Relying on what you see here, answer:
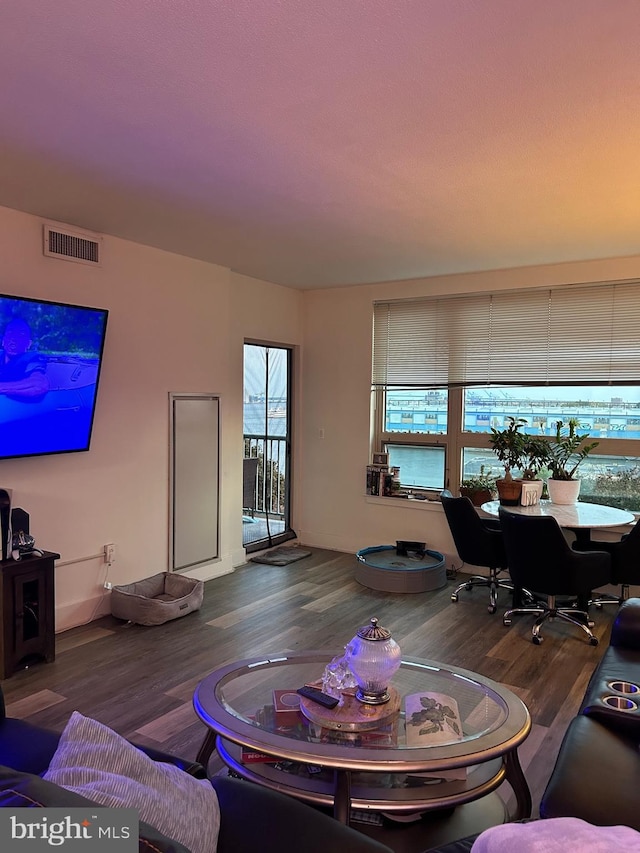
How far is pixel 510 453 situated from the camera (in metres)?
5.07

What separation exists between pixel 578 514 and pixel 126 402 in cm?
332

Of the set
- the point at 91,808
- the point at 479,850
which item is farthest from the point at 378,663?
the point at 91,808

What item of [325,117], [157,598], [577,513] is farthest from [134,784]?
[577,513]

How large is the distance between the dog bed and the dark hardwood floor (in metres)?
0.08

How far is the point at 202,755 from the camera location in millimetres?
2223

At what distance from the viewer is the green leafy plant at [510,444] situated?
193 inches

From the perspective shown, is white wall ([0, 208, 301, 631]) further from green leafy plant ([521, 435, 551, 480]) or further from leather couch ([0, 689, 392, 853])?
leather couch ([0, 689, 392, 853])

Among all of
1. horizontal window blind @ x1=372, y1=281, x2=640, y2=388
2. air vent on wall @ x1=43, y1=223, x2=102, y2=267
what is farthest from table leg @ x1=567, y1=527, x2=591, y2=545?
air vent on wall @ x1=43, y1=223, x2=102, y2=267

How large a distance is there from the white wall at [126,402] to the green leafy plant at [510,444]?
228 cm

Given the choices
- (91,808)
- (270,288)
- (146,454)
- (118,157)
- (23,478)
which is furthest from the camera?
(270,288)

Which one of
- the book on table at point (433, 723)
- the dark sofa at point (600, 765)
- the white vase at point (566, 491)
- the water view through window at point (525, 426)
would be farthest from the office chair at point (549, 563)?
the book on table at point (433, 723)

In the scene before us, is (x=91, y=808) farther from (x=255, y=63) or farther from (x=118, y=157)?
(x=118, y=157)

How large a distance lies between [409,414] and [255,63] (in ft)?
13.8

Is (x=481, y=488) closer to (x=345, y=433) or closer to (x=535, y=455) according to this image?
(x=535, y=455)
